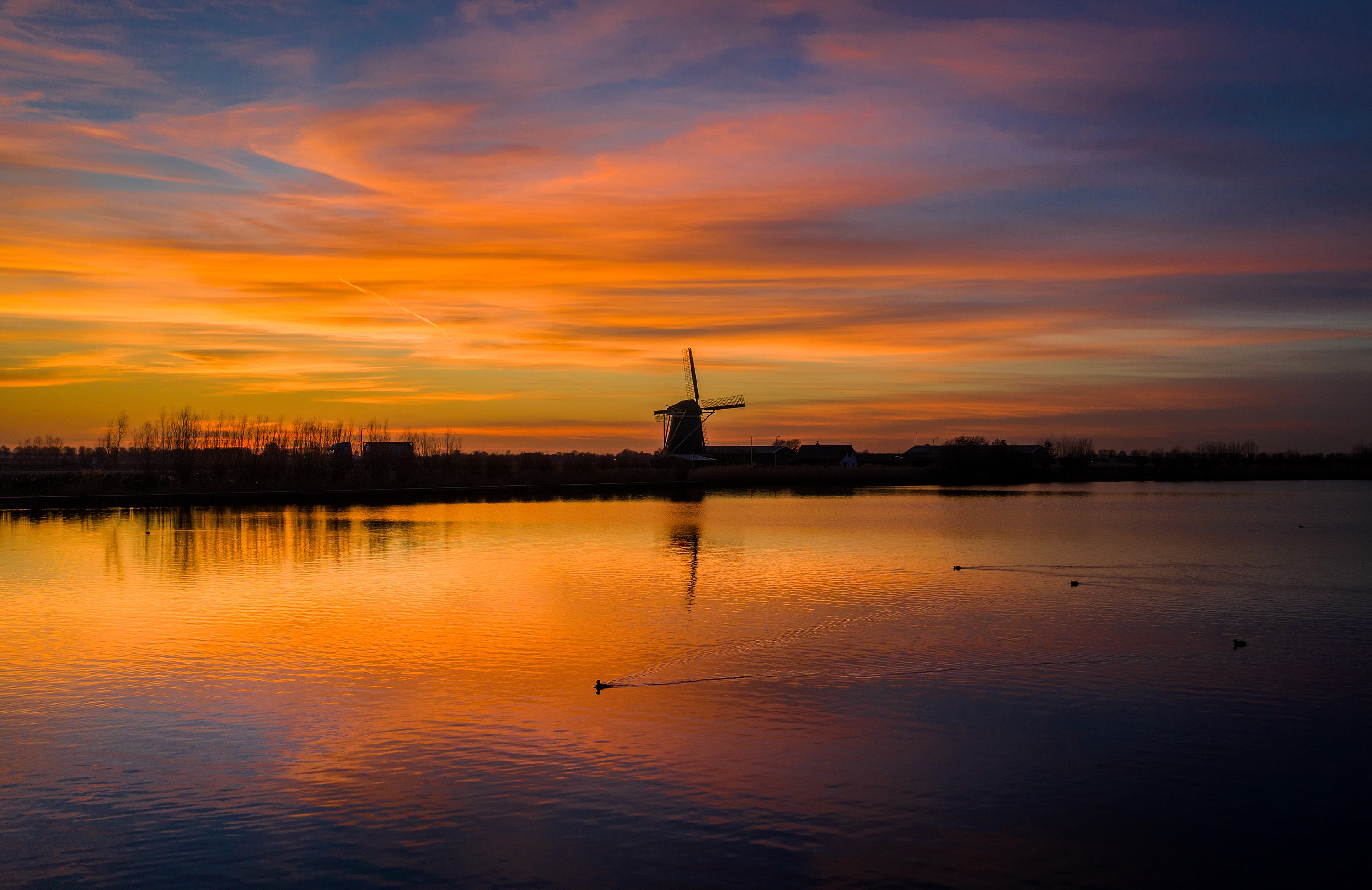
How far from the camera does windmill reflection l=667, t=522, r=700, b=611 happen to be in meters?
19.1

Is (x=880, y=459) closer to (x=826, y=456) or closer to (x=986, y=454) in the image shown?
(x=826, y=456)

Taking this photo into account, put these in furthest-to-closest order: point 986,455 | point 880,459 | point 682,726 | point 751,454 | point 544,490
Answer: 1. point 880,459
2. point 751,454
3. point 986,455
4. point 544,490
5. point 682,726

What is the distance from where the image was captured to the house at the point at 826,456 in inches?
4345

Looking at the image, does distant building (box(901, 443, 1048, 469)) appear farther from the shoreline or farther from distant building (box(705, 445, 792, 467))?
distant building (box(705, 445, 792, 467))

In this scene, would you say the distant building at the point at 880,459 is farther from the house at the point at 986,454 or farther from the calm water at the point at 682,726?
the calm water at the point at 682,726

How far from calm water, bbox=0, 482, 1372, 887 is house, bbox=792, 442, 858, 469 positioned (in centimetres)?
8787

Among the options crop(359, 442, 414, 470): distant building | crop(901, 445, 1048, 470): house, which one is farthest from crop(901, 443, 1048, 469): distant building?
crop(359, 442, 414, 470): distant building

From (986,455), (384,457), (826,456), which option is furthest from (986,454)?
(384,457)

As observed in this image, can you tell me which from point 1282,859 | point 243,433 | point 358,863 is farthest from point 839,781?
point 243,433

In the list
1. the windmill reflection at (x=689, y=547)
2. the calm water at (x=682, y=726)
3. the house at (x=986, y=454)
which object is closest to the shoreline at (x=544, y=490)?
the house at (x=986, y=454)

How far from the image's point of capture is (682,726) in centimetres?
1007

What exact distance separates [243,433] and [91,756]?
193ft

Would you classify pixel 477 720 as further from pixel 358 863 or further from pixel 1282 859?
pixel 1282 859

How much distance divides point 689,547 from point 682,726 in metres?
17.9
